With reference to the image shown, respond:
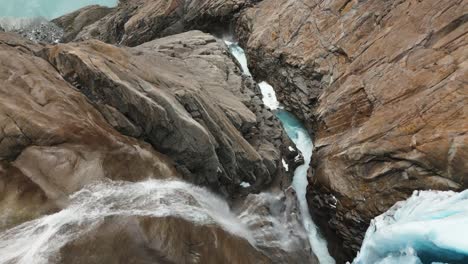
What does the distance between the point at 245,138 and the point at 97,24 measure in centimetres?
4311

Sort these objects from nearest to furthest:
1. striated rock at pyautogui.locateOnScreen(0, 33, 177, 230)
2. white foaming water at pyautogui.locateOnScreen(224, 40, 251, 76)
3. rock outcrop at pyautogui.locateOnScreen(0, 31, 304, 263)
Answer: rock outcrop at pyautogui.locateOnScreen(0, 31, 304, 263), striated rock at pyautogui.locateOnScreen(0, 33, 177, 230), white foaming water at pyautogui.locateOnScreen(224, 40, 251, 76)

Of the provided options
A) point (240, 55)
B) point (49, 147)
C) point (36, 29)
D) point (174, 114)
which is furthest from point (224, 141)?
point (36, 29)

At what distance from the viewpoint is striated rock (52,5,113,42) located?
64.7m

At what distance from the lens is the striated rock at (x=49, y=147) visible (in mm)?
12016

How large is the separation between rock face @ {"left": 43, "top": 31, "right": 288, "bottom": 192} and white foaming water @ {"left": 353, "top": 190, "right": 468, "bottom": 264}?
25.5 feet

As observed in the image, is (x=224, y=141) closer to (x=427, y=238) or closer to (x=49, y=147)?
(x=49, y=147)

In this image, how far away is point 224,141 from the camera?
18859 millimetres

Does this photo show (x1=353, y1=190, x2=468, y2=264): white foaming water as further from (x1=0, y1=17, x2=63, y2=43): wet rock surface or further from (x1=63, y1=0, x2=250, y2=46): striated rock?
(x1=0, y1=17, x2=63, y2=43): wet rock surface

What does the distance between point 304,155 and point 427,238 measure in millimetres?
15664

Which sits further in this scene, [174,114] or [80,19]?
[80,19]

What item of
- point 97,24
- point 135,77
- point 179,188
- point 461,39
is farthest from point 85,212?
point 97,24

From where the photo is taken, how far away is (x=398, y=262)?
1127 cm

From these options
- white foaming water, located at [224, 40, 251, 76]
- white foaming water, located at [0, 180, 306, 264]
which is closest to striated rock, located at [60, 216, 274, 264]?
white foaming water, located at [0, 180, 306, 264]

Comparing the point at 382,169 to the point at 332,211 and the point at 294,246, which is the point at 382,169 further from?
the point at 294,246
